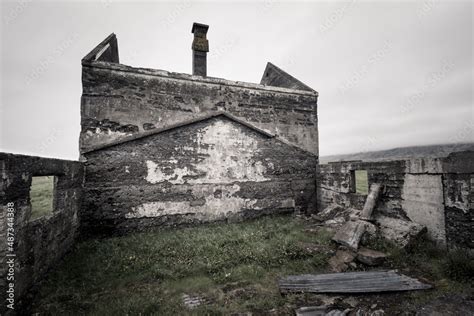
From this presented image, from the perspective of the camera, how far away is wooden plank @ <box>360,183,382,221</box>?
6.03 meters

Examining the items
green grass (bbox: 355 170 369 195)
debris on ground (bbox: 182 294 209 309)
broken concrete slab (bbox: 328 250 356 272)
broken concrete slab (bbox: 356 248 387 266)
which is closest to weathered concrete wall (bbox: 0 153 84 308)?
debris on ground (bbox: 182 294 209 309)

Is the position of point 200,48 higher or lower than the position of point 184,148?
higher

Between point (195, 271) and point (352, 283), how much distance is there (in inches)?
117

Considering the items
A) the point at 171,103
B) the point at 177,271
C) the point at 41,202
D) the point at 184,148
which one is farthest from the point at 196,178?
the point at 41,202

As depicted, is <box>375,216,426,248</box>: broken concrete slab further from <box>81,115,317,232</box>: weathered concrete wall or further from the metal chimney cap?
the metal chimney cap

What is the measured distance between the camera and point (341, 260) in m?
4.66

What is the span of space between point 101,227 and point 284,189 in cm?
654

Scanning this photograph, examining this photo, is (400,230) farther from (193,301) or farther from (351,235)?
(193,301)

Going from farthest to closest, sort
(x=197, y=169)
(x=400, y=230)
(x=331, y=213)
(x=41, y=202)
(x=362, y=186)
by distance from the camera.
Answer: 1. (x=362, y=186)
2. (x=41, y=202)
3. (x=197, y=169)
4. (x=331, y=213)
5. (x=400, y=230)

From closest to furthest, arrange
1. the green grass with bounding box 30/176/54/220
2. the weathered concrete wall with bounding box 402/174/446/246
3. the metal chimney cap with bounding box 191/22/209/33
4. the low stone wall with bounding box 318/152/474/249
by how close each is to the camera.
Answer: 1. the low stone wall with bounding box 318/152/474/249
2. the weathered concrete wall with bounding box 402/174/446/246
3. the green grass with bounding box 30/176/54/220
4. the metal chimney cap with bounding box 191/22/209/33

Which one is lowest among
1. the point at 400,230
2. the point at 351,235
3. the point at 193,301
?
the point at 193,301

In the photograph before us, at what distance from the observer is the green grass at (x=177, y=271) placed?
11.2 feet

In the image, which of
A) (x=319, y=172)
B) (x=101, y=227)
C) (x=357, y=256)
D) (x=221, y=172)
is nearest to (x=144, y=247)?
(x=101, y=227)

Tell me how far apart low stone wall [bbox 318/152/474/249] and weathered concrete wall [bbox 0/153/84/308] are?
7.91 metres
